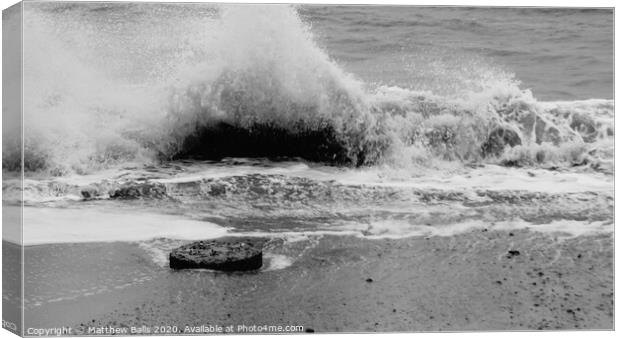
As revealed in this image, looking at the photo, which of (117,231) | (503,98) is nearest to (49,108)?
(117,231)

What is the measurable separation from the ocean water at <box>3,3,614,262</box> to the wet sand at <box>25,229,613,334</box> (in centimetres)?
11

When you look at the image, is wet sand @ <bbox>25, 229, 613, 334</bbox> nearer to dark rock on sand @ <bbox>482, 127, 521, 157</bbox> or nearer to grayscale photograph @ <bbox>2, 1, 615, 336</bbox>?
grayscale photograph @ <bbox>2, 1, 615, 336</bbox>

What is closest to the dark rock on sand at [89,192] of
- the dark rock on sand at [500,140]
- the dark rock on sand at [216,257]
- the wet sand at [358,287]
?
the wet sand at [358,287]

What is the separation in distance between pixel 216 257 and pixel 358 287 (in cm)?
93

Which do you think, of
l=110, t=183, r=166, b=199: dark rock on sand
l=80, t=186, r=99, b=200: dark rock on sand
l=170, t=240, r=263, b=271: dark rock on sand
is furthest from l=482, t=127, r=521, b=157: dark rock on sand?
l=80, t=186, r=99, b=200: dark rock on sand

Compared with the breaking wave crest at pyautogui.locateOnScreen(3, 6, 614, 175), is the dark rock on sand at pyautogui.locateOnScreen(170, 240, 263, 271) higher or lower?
lower

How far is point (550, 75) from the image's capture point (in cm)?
802

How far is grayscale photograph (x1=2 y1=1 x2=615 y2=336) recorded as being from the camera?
23.9 feet

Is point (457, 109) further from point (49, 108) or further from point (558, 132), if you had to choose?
point (49, 108)

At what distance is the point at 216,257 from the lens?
736cm

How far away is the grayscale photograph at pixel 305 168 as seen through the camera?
7.29m

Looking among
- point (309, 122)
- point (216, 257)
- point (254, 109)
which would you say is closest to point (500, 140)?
point (309, 122)

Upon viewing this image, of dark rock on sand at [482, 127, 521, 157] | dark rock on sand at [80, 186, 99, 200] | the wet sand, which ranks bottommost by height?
the wet sand

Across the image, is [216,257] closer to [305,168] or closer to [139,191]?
[139,191]
